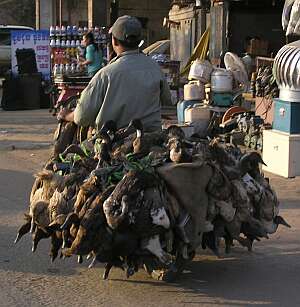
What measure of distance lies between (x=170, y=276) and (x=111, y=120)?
126 centimetres

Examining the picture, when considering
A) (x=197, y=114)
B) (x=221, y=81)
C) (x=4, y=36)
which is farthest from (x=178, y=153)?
(x=4, y=36)

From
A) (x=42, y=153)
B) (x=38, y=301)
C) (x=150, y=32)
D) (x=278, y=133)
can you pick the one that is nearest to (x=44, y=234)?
(x=38, y=301)

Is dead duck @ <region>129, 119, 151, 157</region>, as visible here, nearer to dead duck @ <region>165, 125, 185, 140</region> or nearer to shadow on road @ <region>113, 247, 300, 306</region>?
dead duck @ <region>165, 125, 185, 140</region>

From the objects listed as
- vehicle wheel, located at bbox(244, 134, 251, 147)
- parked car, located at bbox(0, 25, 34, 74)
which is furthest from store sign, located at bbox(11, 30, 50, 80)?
parked car, located at bbox(0, 25, 34, 74)

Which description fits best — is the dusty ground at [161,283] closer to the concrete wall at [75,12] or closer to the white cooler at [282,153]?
the white cooler at [282,153]

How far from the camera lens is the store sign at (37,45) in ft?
65.6

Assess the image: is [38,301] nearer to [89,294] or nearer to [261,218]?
[89,294]

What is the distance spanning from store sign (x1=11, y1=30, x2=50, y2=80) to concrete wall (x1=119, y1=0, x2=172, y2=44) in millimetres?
8076

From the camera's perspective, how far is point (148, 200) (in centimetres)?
485

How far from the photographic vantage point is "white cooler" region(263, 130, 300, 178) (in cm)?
952

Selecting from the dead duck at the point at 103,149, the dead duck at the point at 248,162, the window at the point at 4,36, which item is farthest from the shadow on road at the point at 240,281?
the window at the point at 4,36

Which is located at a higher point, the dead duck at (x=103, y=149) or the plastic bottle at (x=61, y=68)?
the plastic bottle at (x=61, y=68)

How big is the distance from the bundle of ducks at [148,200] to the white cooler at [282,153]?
4.00 meters

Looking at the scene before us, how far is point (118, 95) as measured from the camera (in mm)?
5477
